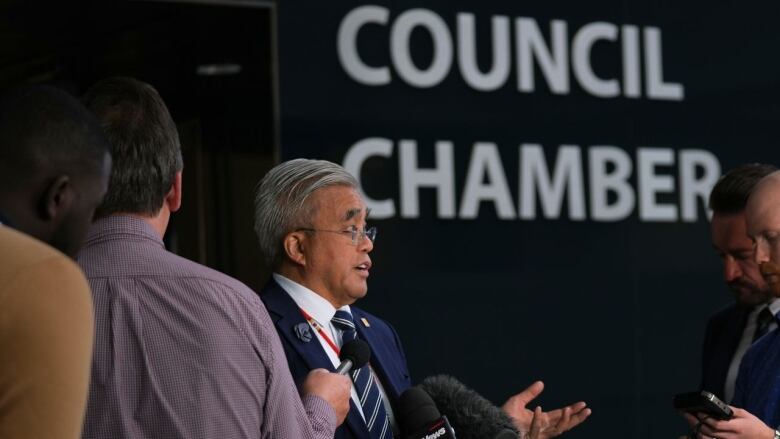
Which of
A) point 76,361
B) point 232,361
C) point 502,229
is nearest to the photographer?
point 76,361

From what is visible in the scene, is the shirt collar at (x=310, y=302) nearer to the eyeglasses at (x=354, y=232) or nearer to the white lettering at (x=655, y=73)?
the eyeglasses at (x=354, y=232)

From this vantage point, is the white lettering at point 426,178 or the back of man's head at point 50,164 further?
the white lettering at point 426,178

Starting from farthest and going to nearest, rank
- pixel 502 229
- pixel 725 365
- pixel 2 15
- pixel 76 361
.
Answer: pixel 502 229 → pixel 2 15 → pixel 725 365 → pixel 76 361

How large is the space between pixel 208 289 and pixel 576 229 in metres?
4.37

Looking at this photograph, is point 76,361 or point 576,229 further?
point 576,229

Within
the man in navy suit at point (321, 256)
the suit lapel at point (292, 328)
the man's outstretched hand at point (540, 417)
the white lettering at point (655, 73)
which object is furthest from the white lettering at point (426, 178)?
the suit lapel at point (292, 328)

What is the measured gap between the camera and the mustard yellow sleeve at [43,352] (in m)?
1.60

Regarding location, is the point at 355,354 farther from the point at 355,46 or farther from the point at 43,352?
the point at 355,46

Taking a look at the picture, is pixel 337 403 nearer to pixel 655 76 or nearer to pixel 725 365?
pixel 725 365

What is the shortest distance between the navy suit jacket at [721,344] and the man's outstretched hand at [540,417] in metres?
0.73

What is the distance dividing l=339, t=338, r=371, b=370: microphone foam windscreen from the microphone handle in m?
0.03

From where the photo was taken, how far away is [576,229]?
21.8 feet

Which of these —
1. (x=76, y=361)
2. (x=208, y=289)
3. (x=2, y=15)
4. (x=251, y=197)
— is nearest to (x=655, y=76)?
(x=251, y=197)

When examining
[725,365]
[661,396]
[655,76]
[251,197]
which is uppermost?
[655,76]
